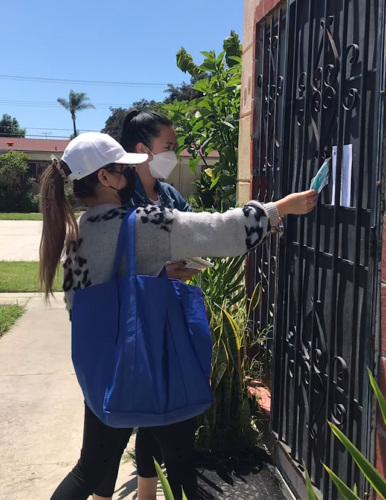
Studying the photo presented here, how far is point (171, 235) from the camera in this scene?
6.84 ft

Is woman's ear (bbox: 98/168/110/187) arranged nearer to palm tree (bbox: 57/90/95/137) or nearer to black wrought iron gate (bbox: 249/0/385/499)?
black wrought iron gate (bbox: 249/0/385/499)

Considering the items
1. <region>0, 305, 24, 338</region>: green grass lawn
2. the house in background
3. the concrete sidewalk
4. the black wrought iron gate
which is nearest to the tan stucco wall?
the black wrought iron gate

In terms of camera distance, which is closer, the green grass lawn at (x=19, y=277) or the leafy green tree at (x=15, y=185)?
the green grass lawn at (x=19, y=277)

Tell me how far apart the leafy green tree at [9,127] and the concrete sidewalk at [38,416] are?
6784cm

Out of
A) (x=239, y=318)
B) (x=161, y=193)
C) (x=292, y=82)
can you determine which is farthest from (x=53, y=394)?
(x=292, y=82)

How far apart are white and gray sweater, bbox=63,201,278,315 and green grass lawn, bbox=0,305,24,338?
4.28 metres

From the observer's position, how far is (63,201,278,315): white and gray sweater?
2078 millimetres

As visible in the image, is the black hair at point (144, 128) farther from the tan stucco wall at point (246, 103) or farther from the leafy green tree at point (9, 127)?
the leafy green tree at point (9, 127)

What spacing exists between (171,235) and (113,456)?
957mm

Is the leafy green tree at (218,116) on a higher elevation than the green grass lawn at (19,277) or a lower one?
higher

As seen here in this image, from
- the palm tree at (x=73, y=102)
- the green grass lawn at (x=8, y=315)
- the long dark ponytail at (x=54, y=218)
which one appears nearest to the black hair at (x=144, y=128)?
the long dark ponytail at (x=54, y=218)

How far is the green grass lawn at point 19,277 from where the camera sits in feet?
28.6

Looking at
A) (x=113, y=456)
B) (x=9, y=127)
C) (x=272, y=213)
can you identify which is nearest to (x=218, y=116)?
(x=272, y=213)

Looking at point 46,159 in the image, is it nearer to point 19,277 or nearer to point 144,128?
point 19,277
